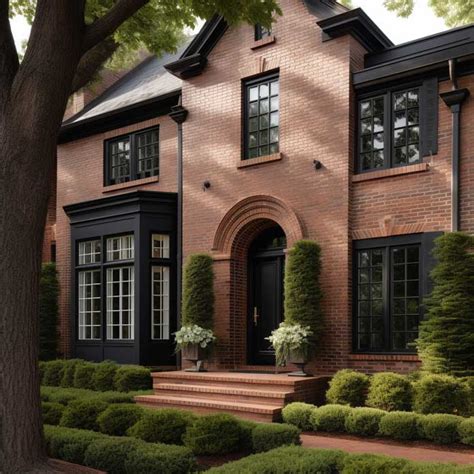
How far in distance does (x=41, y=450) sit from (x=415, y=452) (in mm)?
4535

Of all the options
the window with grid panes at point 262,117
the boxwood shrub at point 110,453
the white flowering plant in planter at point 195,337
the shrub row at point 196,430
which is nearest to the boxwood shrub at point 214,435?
the shrub row at point 196,430

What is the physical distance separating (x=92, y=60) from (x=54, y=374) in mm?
7072

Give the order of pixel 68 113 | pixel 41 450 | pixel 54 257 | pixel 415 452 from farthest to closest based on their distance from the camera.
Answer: pixel 68 113
pixel 54 257
pixel 415 452
pixel 41 450

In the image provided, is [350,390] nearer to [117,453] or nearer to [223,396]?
[223,396]

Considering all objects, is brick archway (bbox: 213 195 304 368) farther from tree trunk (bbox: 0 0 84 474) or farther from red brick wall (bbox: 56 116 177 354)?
tree trunk (bbox: 0 0 84 474)

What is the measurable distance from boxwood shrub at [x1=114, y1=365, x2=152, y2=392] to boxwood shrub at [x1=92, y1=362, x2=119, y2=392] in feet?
0.49

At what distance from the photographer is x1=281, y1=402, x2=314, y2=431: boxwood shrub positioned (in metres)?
9.12

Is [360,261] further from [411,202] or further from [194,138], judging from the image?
[194,138]

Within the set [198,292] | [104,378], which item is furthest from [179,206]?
[104,378]

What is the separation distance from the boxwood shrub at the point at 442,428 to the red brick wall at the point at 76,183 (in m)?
8.75

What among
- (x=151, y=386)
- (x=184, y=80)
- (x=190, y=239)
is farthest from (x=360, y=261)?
(x=184, y=80)

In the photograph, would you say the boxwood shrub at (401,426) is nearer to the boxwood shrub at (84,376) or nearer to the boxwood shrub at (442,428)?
the boxwood shrub at (442,428)

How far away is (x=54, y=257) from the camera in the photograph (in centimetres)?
1795

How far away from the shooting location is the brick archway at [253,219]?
38.4ft
